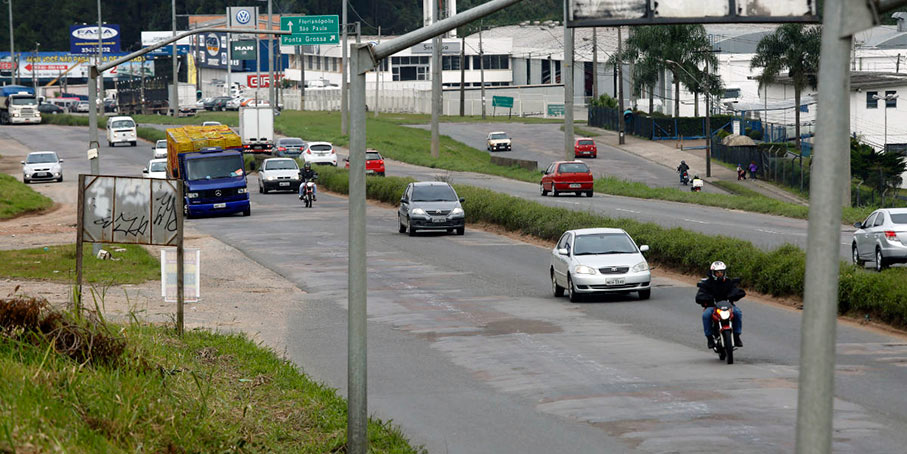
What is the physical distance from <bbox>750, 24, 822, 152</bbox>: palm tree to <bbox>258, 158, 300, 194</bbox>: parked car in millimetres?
36004

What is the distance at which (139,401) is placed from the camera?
35.5 feet

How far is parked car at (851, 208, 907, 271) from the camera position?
2761 cm

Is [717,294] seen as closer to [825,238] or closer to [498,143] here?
[825,238]

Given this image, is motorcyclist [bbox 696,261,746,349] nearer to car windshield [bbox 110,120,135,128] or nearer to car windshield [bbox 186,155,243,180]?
car windshield [bbox 186,155,243,180]

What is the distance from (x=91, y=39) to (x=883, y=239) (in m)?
116

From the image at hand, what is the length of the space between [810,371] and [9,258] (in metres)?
29.0

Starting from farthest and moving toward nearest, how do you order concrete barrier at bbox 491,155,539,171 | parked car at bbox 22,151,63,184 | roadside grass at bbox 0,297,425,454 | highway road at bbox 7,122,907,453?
concrete barrier at bbox 491,155,539,171, parked car at bbox 22,151,63,184, highway road at bbox 7,122,907,453, roadside grass at bbox 0,297,425,454

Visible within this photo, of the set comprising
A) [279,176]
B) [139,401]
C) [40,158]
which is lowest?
[139,401]

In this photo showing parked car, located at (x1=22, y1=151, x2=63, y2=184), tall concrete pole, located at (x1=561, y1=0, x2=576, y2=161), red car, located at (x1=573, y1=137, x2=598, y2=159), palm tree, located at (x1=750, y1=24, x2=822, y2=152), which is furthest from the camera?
red car, located at (x1=573, y1=137, x2=598, y2=159)

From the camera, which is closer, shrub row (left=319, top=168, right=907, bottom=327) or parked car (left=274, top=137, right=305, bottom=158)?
shrub row (left=319, top=168, right=907, bottom=327)

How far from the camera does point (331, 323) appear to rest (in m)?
23.0

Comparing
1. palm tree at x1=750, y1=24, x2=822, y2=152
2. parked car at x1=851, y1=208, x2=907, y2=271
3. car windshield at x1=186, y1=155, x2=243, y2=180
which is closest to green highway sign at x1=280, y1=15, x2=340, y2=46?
palm tree at x1=750, y1=24, x2=822, y2=152

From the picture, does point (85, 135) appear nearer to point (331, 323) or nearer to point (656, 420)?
point (331, 323)

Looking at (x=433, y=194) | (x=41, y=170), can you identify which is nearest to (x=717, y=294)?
(x=433, y=194)
